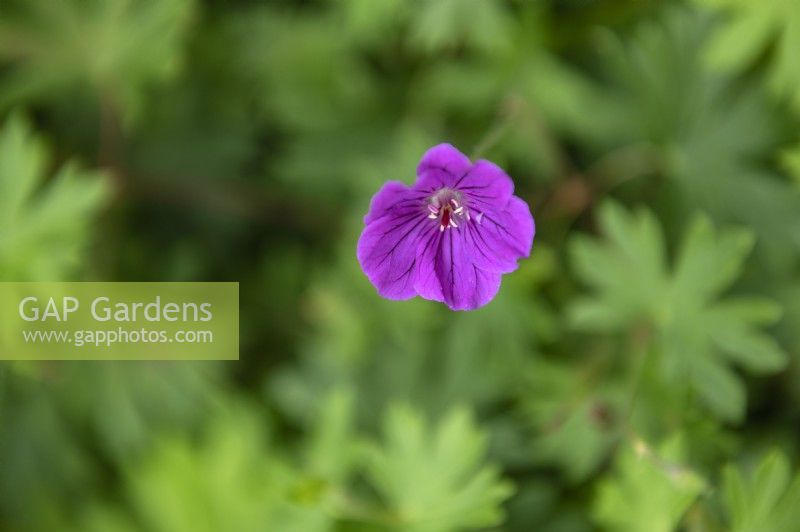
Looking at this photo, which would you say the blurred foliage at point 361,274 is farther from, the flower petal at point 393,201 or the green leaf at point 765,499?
the flower petal at point 393,201

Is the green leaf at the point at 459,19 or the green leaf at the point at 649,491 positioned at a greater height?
the green leaf at the point at 459,19

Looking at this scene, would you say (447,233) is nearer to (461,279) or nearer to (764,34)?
(461,279)

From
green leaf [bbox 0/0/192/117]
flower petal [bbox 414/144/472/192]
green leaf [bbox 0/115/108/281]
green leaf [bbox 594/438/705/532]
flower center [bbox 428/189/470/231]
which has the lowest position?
green leaf [bbox 594/438/705/532]

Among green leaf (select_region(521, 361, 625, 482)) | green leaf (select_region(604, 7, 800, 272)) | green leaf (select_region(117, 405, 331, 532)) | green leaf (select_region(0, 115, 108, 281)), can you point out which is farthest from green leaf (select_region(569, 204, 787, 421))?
green leaf (select_region(0, 115, 108, 281))

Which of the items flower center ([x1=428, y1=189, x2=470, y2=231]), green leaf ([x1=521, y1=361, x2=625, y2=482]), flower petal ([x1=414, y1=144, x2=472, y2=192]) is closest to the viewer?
flower petal ([x1=414, y1=144, x2=472, y2=192])

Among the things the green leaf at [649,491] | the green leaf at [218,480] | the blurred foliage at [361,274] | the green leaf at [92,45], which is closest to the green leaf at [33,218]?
the blurred foliage at [361,274]

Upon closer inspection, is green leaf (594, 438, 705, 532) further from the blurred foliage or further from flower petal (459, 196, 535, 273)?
flower petal (459, 196, 535, 273)

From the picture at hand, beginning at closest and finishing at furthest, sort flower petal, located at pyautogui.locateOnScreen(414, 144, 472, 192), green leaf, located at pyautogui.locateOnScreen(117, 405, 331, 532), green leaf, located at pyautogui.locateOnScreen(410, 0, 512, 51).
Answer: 1. flower petal, located at pyautogui.locateOnScreen(414, 144, 472, 192)
2. green leaf, located at pyautogui.locateOnScreen(410, 0, 512, 51)
3. green leaf, located at pyautogui.locateOnScreen(117, 405, 331, 532)
